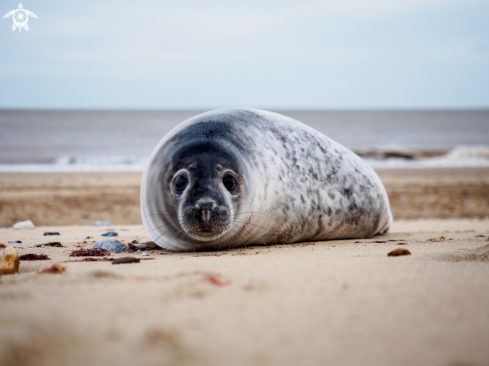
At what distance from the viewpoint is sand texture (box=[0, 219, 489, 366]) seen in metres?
1.44

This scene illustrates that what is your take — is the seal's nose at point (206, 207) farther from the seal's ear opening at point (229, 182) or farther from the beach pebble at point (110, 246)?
the beach pebble at point (110, 246)

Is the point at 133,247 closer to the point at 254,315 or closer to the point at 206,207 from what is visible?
the point at 206,207

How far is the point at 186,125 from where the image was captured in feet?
13.1

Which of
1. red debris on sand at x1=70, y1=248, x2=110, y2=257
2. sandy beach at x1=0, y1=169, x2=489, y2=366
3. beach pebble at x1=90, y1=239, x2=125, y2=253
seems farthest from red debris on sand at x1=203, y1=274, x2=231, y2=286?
beach pebble at x1=90, y1=239, x2=125, y2=253

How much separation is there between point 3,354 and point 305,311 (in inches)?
40.2

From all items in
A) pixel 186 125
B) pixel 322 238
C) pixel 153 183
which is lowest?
pixel 322 238

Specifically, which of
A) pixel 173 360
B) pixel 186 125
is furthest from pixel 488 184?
pixel 173 360

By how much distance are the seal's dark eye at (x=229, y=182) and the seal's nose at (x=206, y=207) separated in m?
0.33

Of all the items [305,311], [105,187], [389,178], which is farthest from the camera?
[389,178]

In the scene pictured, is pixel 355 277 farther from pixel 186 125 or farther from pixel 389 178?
pixel 389 178

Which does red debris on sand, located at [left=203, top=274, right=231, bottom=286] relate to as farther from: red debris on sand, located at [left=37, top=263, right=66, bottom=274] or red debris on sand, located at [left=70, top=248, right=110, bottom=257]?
red debris on sand, located at [left=70, top=248, right=110, bottom=257]

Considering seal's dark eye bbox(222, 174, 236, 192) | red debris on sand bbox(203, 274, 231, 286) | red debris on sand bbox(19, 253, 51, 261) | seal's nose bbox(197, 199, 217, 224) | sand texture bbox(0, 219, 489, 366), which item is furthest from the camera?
seal's dark eye bbox(222, 174, 236, 192)

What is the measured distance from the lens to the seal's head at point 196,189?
334 cm

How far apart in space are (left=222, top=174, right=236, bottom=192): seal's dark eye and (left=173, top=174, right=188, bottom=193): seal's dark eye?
11.3 inches
